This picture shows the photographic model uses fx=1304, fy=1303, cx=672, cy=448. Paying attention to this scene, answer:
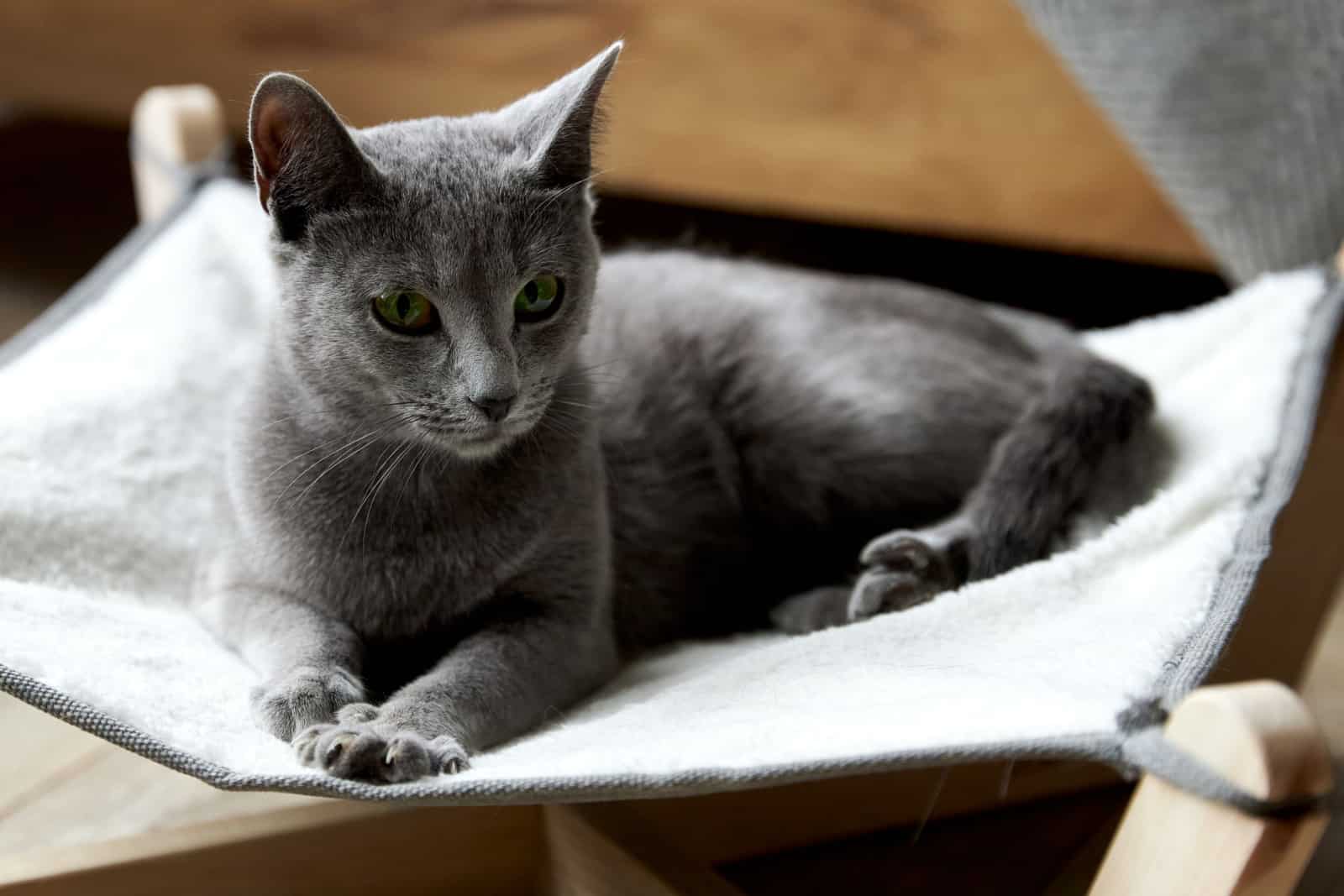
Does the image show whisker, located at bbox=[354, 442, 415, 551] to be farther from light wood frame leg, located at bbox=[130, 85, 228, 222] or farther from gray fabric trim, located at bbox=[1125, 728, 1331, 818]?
light wood frame leg, located at bbox=[130, 85, 228, 222]

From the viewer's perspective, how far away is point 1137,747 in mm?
861

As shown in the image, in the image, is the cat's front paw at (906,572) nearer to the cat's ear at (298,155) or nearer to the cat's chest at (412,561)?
the cat's chest at (412,561)

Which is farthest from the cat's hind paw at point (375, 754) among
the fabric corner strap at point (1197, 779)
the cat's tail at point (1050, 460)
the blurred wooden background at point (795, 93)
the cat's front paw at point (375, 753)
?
the blurred wooden background at point (795, 93)

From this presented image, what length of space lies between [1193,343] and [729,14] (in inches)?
33.8

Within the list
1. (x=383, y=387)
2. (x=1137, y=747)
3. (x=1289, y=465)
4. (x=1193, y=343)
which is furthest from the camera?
(x=1193, y=343)

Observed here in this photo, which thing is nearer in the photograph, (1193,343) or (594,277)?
(594,277)

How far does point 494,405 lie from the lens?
40.4 inches

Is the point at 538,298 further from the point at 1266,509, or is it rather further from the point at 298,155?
the point at 1266,509

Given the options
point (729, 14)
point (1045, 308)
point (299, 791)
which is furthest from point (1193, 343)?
point (299, 791)

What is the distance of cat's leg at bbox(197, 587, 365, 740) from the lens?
1.02m

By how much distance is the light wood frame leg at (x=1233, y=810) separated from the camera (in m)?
0.76

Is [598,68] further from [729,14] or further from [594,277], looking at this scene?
[729,14]

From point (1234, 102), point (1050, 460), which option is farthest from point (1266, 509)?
point (1234, 102)

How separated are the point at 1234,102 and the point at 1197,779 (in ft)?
3.63
